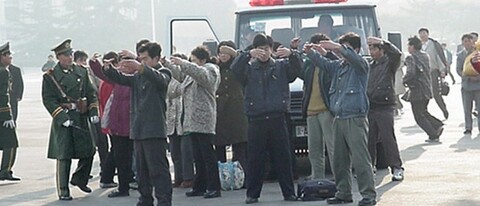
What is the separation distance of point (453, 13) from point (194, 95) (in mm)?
52895

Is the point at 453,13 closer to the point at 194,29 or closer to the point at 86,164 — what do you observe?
the point at 194,29

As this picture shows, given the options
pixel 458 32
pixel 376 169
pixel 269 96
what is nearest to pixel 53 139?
pixel 269 96

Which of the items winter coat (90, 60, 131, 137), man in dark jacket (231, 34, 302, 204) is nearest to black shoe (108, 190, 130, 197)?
winter coat (90, 60, 131, 137)

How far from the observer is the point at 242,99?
12852 millimetres

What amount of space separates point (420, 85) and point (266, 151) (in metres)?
6.19

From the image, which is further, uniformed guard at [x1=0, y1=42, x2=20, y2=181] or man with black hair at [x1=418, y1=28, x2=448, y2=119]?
man with black hair at [x1=418, y1=28, x2=448, y2=119]

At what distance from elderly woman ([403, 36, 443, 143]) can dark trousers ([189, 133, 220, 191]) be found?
16.4ft

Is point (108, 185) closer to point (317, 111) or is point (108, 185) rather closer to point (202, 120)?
point (202, 120)

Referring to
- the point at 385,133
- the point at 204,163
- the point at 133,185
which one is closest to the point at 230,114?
the point at 204,163

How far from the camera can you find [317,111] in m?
12.0

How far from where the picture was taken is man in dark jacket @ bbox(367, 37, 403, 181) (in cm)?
1273

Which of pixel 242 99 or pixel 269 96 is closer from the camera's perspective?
pixel 269 96

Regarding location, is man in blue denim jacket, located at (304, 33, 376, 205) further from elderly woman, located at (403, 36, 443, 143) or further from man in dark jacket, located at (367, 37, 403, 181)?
elderly woman, located at (403, 36, 443, 143)

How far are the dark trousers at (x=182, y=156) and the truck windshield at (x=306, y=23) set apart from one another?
6.70ft
